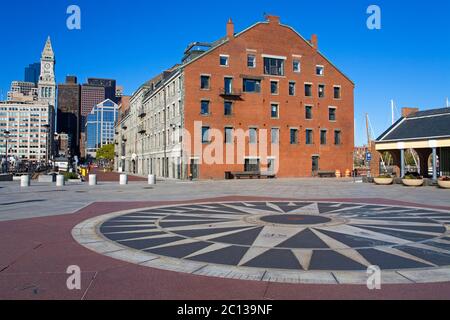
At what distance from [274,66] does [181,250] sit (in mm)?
46033

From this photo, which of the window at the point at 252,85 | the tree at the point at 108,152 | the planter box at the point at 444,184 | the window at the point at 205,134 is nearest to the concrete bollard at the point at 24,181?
the window at the point at 205,134

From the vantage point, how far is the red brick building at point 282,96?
47.8 metres

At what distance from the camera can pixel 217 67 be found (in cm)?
4822

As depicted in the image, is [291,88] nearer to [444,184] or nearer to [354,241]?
[444,184]

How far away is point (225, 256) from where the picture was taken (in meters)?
8.12

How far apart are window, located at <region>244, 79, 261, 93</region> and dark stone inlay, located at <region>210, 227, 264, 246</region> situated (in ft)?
134

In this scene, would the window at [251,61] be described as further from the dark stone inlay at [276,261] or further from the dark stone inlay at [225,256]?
the dark stone inlay at [276,261]

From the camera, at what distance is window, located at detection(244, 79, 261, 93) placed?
5009cm

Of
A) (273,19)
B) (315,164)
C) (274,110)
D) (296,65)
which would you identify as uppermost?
(273,19)

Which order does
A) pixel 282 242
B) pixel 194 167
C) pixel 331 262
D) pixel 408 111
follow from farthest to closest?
pixel 194 167, pixel 408 111, pixel 282 242, pixel 331 262

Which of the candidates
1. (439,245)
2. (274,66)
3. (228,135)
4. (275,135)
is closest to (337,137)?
(275,135)
